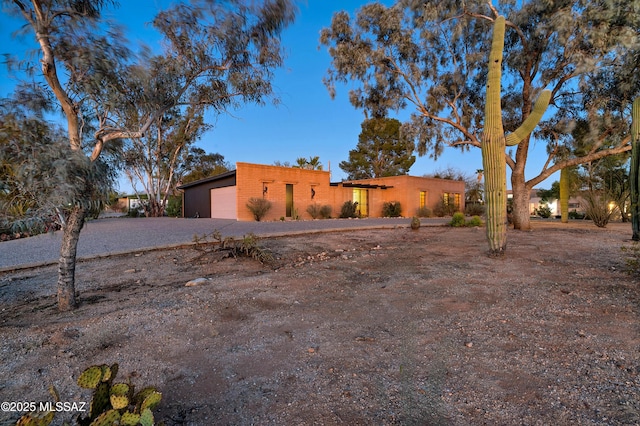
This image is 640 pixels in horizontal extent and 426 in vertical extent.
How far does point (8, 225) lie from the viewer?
8.93 ft

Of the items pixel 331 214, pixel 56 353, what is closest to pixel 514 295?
pixel 56 353

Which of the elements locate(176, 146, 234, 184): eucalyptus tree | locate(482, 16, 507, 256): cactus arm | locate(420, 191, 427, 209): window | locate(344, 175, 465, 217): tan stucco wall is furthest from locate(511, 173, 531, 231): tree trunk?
locate(176, 146, 234, 184): eucalyptus tree

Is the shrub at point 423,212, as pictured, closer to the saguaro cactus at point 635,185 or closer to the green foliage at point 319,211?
the green foliage at point 319,211

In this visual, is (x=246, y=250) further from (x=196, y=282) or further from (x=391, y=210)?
(x=391, y=210)

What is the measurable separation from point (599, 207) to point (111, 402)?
1736 centimetres

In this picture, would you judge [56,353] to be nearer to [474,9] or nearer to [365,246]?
[365,246]

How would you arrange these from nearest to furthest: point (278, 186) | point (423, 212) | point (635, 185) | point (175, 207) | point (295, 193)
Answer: point (635, 185)
point (278, 186)
point (295, 193)
point (423, 212)
point (175, 207)

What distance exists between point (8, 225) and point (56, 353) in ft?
4.20

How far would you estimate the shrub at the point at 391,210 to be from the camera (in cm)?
2316

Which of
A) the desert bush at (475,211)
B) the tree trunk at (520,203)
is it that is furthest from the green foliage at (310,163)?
the tree trunk at (520,203)

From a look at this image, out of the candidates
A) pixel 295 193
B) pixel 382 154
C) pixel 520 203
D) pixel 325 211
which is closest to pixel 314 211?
pixel 325 211

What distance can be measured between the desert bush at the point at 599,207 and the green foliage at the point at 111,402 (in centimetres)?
1713

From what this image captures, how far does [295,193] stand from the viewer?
18953mm

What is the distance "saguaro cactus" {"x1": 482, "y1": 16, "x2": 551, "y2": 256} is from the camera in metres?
6.27
